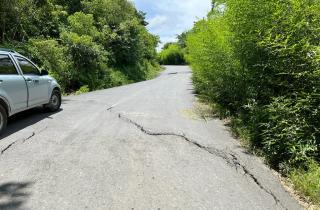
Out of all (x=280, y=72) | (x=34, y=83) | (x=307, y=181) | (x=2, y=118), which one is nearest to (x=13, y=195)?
(x=2, y=118)

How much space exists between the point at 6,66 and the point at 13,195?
3.84 m

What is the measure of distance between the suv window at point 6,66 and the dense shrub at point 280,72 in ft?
16.3

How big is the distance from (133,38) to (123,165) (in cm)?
2539

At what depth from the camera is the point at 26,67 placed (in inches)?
316

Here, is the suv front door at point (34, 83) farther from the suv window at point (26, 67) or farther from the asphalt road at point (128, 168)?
the asphalt road at point (128, 168)

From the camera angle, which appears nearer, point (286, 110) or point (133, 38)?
point (286, 110)

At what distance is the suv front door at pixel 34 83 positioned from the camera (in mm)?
7859

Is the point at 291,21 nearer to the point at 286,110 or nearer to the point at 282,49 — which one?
the point at 282,49

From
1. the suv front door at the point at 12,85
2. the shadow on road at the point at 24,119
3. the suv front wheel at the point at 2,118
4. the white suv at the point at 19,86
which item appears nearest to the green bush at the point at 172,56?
the shadow on road at the point at 24,119

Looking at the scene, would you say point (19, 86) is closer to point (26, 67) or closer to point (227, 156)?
point (26, 67)

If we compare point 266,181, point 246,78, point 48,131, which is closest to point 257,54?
point 246,78

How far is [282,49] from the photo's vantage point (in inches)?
239

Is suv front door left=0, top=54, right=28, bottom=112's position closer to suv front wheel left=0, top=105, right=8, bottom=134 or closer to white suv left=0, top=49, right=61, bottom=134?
white suv left=0, top=49, right=61, bottom=134

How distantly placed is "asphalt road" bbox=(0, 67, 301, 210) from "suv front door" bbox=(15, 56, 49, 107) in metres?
0.53
